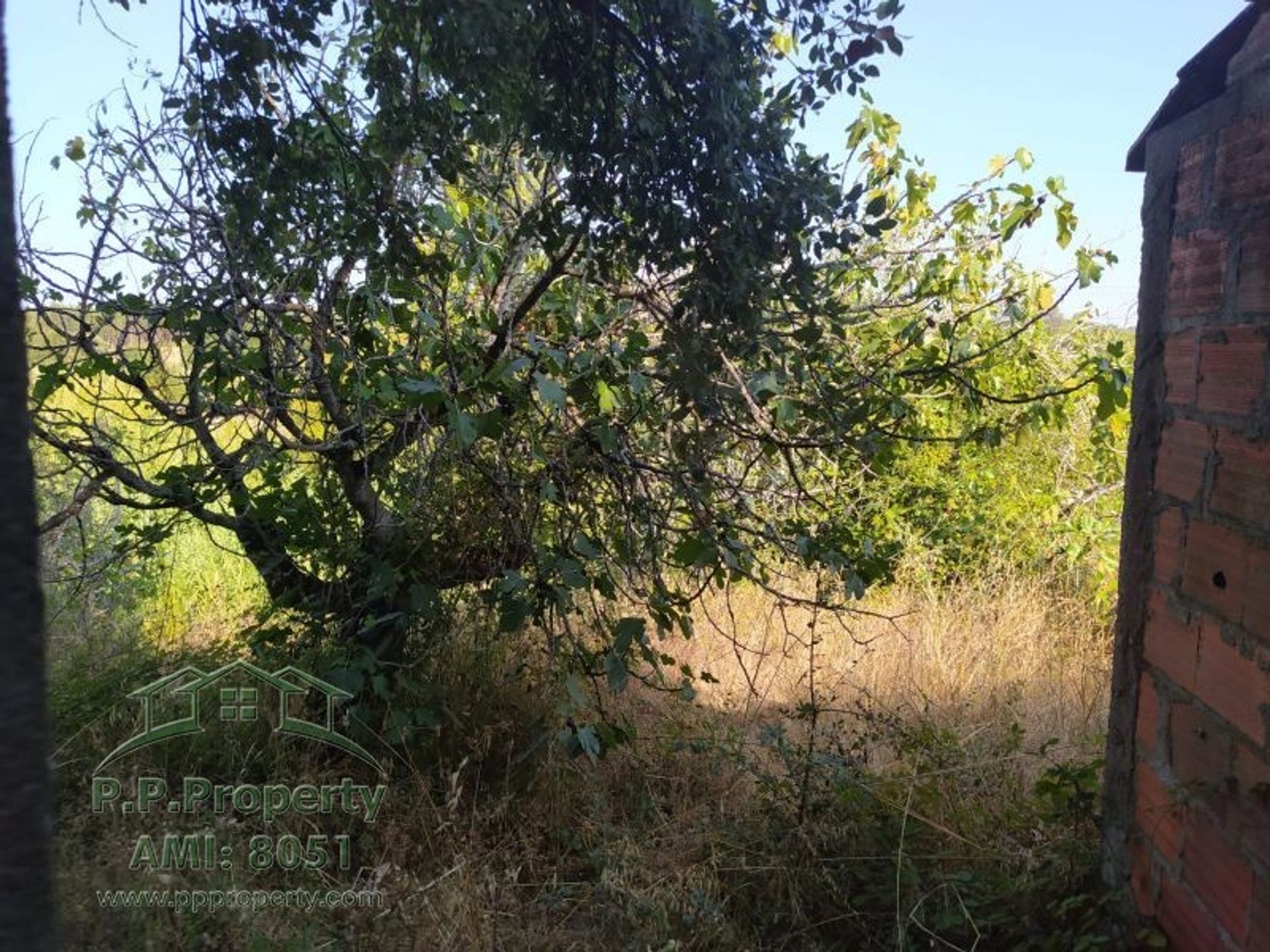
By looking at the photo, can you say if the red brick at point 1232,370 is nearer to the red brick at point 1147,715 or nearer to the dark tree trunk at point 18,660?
the red brick at point 1147,715

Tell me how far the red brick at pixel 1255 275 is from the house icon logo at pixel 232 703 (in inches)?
103

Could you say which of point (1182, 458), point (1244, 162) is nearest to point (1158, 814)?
point (1182, 458)

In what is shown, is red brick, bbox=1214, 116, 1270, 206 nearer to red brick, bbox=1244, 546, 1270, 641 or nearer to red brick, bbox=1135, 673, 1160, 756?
red brick, bbox=1244, 546, 1270, 641

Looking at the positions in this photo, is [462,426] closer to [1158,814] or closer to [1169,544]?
[1169,544]

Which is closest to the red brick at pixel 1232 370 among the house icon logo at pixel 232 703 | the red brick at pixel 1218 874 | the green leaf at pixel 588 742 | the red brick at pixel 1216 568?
the red brick at pixel 1216 568

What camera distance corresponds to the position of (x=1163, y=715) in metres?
2.19

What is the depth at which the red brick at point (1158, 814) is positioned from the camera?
210 centimetres

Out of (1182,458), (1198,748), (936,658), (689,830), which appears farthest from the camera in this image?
(936,658)

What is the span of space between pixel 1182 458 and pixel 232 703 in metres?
3.04

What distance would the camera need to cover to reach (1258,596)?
1.81m

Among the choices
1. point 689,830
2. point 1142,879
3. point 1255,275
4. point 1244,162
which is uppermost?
point 1244,162

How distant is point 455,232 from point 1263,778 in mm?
2885

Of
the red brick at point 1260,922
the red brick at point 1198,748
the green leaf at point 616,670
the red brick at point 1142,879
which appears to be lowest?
the red brick at point 1142,879

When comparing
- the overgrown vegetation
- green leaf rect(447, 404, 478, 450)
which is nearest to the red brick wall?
the overgrown vegetation
